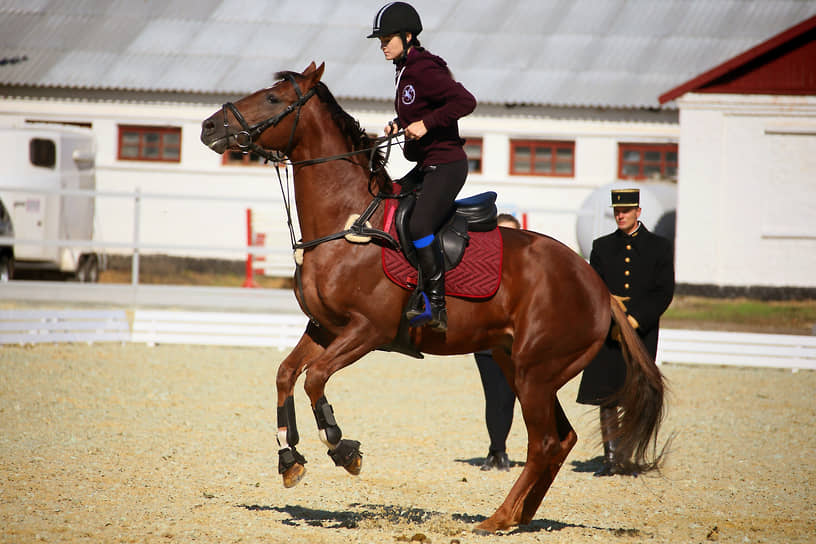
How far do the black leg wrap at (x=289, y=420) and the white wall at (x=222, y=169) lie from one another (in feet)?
55.3

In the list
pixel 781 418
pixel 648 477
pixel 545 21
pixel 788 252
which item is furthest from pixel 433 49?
pixel 648 477

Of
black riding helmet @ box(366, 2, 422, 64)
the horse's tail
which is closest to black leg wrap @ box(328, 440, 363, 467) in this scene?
the horse's tail

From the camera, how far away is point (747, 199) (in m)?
21.7

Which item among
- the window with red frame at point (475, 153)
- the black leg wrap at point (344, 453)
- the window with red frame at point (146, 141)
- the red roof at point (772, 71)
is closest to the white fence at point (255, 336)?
the red roof at point (772, 71)

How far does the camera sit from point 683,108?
21969 mm

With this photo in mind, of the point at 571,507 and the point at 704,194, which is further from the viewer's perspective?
the point at 704,194

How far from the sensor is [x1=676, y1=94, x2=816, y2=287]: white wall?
21.5 meters

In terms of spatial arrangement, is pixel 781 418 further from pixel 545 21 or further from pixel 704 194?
pixel 545 21

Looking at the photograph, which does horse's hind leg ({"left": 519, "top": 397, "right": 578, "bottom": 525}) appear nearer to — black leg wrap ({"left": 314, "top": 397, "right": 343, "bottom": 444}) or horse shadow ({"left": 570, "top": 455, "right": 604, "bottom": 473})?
black leg wrap ({"left": 314, "top": 397, "right": 343, "bottom": 444})

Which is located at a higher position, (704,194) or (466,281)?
(704,194)

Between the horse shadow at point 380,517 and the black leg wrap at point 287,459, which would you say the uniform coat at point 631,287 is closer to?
the horse shadow at point 380,517

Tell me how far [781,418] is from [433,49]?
17705 millimetres

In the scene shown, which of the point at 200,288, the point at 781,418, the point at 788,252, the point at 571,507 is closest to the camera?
the point at 571,507

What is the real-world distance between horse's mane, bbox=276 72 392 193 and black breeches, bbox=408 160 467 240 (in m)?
0.30
